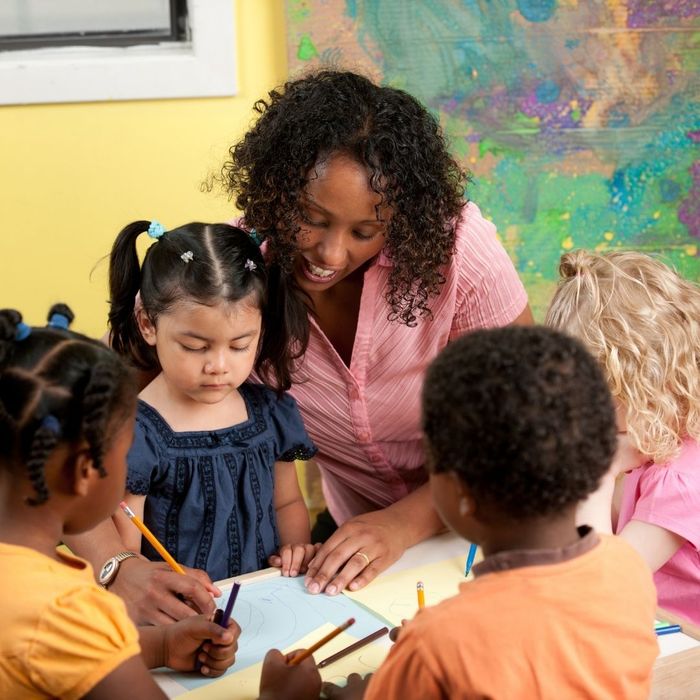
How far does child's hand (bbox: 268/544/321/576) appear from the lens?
54.9 inches

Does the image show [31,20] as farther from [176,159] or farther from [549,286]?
[549,286]

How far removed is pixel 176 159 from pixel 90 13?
1.35ft

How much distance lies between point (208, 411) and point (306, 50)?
115cm

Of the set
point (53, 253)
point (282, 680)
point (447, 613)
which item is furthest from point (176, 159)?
point (447, 613)

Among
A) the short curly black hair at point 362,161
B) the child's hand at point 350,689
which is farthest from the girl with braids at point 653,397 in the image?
the child's hand at point 350,689

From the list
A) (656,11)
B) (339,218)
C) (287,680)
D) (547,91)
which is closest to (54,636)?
(287,680)

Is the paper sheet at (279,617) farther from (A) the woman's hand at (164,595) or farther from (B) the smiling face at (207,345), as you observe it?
(B) the smiling face at (207,345)

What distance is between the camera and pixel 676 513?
4.69ft

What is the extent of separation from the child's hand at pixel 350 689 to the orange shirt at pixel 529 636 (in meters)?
0.18

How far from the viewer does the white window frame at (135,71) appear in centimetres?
227

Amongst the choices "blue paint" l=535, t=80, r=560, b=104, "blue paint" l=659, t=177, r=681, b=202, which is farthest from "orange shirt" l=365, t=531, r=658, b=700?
"blue paint" l=659, t=177, r=681, b=202

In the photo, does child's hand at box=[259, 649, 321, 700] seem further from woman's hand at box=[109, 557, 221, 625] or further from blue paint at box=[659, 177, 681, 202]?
blue paint at box=[659, 177, 681, 202]

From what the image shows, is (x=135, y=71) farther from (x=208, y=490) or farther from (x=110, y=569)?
(x=110, y=569)

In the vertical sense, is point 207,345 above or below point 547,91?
below
